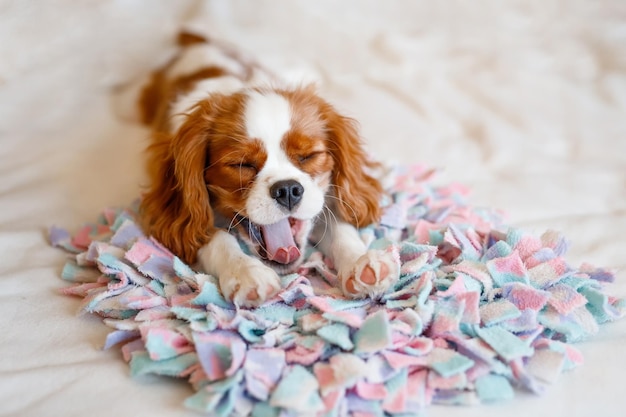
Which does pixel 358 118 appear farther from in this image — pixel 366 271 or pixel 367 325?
pixel 367 325

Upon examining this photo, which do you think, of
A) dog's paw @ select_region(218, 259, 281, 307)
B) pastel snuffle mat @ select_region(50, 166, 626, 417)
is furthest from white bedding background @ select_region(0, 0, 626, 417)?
dog's paw @ select_region(218, 259, 281, 307)

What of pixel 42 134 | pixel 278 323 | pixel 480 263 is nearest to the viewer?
pixel 278 323

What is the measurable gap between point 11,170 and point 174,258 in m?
1.14

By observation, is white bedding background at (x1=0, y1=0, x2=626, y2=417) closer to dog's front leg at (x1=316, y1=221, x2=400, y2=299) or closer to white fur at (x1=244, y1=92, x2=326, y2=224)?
dog's front leg at (x1=316, y1=221, x2=400, y2=299)

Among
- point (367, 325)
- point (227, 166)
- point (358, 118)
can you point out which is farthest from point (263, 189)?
point (358, 118)

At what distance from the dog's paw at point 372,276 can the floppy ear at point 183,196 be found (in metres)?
0.49

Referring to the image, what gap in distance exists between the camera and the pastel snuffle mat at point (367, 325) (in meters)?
1.34

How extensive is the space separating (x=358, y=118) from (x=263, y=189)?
45.2 inches

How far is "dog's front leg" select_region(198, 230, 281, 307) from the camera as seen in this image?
1.57 meters

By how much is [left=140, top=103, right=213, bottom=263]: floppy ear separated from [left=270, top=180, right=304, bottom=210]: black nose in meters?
0.26

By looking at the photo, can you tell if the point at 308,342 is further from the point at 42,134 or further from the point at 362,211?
the point at 42,134

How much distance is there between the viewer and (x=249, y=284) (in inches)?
62.4

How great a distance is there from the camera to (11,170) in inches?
99.6

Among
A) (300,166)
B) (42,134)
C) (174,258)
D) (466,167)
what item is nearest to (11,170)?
(42,134)
